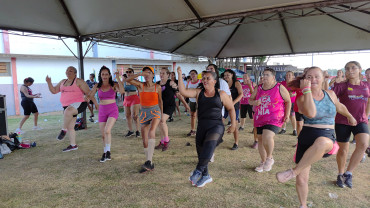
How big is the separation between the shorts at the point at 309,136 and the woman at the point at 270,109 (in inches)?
43.7

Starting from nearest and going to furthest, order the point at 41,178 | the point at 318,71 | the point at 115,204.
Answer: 1. the point at 318,71
2. the point at 115,204
3. the point at 41,178

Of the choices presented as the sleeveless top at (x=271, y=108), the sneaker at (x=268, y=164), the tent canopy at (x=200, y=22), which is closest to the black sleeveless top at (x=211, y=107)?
the sleeveless top at (x=271, y=108)

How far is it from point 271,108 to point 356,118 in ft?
3.87

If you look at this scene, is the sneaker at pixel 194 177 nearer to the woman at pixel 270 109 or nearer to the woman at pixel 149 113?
the woman at pixel 149 113

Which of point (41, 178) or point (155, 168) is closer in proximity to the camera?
point (41, 178)

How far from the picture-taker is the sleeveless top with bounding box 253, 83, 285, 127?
148 inches

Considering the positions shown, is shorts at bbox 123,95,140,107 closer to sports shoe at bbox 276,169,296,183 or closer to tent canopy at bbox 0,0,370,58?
tent canopy at bbox 0,0,370,58

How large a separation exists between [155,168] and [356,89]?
3504mm

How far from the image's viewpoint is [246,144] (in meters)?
5.93

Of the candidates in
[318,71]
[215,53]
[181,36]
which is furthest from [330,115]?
[215,53]

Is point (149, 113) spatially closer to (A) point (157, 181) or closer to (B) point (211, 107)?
(A) point (157, 181)

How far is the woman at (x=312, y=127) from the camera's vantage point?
91.3 inches

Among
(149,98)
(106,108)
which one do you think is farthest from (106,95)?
(149,98)

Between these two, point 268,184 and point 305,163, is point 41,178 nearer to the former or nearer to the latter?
point 268,184
